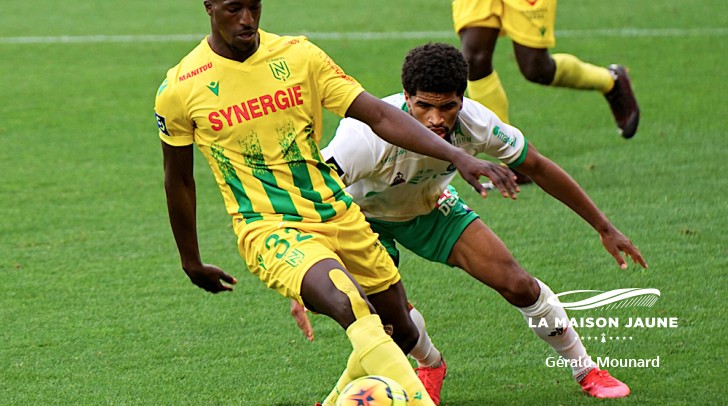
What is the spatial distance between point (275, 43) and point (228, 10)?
0.28m

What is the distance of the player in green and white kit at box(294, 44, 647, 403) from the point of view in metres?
4.95

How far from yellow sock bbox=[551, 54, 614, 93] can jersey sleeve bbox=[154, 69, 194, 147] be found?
15.9ft

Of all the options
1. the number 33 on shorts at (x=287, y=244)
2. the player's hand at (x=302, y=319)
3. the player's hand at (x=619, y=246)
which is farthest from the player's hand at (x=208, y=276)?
the player's hand at (x=619, y=246)

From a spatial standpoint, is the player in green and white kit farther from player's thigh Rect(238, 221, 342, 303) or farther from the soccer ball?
the soccer ball

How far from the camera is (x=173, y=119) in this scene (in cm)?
458

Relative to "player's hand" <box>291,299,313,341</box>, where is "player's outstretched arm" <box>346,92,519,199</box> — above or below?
above

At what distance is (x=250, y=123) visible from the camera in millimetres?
4523

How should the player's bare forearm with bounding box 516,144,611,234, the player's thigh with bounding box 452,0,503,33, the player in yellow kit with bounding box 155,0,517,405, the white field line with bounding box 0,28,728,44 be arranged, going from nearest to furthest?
the player in yellow kit with bounding box 155,0,517,405 → the player's bare forearm with bounding box 516,144,611,234 → the player's thigh with bounding box 452,0,503,33 → the white field line with bounding box 0,28,728,44

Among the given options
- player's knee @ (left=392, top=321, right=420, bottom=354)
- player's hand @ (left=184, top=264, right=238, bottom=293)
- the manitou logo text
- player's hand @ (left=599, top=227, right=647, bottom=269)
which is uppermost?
the manitou logo text

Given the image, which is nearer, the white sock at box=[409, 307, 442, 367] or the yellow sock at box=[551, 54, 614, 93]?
the white sock at box=[409, 307, 442, 367]

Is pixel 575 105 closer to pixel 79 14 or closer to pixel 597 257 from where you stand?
pixel 597 257

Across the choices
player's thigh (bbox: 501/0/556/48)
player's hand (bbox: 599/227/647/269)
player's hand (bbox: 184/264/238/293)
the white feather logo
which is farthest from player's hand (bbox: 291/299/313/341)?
player's thigh (bbox: 501/0/556/48)

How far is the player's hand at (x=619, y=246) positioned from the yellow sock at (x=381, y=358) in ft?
4.10

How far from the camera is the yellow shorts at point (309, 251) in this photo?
14.3 ft
